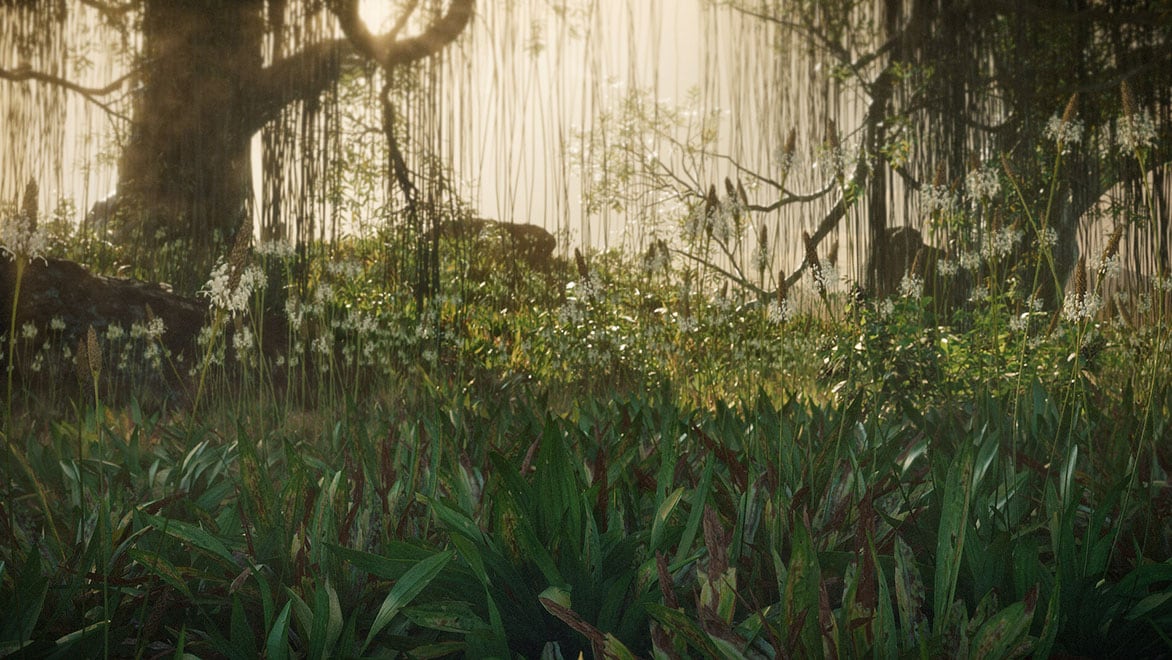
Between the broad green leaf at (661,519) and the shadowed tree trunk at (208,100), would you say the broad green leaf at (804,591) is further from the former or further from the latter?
the shadowed tree trunk at (208,100)

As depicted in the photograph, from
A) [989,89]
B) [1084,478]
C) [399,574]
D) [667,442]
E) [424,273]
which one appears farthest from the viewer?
[989,89]

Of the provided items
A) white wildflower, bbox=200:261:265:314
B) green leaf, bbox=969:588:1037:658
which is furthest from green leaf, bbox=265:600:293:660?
green leaf, bbox=969:588:1037:658

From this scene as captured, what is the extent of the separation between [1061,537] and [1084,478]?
579 millimetres

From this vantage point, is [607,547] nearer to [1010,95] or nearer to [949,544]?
[949,544]

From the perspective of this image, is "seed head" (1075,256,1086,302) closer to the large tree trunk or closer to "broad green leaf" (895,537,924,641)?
"broad green leaf" (895,537,924,641)

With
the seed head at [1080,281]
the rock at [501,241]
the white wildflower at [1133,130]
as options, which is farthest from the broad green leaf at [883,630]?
the rock at [501,241]

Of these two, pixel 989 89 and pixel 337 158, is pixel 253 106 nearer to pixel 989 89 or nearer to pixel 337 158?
pixel 337 158

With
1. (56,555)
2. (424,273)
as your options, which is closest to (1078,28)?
(424,273)

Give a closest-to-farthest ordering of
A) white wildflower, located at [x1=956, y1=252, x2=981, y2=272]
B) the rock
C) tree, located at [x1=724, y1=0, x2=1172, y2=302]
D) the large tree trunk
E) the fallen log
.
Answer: white wildflower, located at [x1=956, y1=252, x2=981, y2=272]
the rock
the fallen log
tree, located at [x1=724, y1=0, x2=1172, y2=302]
the large tree trunk

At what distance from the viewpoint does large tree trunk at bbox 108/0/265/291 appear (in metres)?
4.36

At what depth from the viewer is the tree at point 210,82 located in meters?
3.74

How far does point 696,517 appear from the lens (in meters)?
1.21

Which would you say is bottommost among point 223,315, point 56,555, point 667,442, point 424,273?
point 56,555

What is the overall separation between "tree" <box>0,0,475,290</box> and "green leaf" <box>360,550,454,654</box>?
2.21 meters
